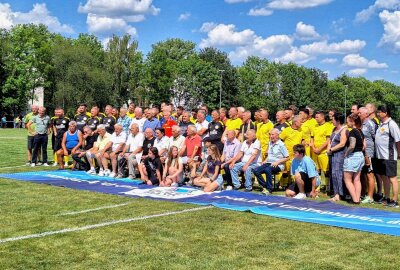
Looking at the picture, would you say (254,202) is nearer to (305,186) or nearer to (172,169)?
(305,186)

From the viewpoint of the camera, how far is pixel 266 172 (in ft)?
34.8

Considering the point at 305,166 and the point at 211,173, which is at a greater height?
the point at 305,166

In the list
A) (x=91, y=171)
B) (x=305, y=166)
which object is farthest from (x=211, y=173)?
(x=91, y=171)

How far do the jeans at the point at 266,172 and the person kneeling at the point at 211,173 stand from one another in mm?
848

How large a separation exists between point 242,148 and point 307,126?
66.6 inches

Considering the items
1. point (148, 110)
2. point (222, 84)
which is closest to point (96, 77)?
point (222, 84)

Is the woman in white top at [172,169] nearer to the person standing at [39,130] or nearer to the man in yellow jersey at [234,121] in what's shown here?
the man in yellow jersey at [234,121]

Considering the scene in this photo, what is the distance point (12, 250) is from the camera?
226 inches

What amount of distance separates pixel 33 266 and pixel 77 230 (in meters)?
1.62

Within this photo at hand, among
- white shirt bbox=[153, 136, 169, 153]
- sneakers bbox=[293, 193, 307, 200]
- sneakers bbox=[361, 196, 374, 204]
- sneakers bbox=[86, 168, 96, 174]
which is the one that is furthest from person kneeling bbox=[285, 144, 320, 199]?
sneakers bbox=[86, 168, 96, 174]

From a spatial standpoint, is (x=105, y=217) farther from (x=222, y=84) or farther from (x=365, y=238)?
(x=222, y=84)

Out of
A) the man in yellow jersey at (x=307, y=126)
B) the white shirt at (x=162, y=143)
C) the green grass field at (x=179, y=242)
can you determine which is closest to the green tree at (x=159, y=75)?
the white shirt at (x=162, y=143)

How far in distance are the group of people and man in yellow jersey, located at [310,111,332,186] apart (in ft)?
0.08

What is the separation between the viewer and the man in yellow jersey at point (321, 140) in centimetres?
1088
